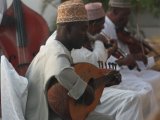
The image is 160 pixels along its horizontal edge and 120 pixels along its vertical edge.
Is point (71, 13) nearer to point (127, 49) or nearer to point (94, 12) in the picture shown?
point (94, 12)

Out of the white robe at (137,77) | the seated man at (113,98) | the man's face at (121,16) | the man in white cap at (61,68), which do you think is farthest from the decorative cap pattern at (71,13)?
the man's face at (121,16)

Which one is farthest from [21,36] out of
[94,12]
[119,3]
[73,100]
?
[73,100]

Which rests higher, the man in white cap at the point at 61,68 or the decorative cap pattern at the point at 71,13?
the decorative cap pattern at the point at 71,13

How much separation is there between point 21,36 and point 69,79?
1.58 m

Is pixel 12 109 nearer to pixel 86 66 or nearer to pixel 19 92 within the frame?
pixel 19 92

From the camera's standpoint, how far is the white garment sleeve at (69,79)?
2.82m

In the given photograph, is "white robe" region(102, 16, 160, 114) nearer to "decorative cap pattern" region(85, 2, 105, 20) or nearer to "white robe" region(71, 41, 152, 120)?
"white robe" region(71, 41, 152, 120)

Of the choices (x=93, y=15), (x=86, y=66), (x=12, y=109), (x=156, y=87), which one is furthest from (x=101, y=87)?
(x=156, y=87)

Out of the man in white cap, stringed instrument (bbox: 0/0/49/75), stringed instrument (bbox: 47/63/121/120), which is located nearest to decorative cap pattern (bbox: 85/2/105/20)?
stringed instrument (bbox: 0/0/49/75)

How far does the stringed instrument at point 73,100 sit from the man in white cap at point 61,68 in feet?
0.15

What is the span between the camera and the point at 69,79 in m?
2.84

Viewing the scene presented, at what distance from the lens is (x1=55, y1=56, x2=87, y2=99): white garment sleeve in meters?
2.82

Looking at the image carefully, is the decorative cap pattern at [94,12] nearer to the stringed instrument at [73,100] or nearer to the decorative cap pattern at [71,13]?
the stringed instrument at [73,100]

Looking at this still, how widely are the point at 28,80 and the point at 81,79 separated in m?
0.39
